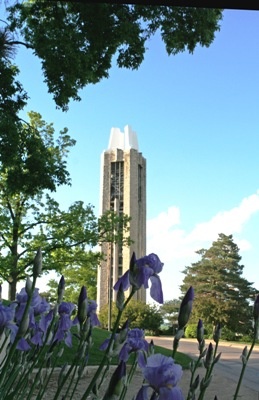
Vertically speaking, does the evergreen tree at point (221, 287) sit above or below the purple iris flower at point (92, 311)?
above

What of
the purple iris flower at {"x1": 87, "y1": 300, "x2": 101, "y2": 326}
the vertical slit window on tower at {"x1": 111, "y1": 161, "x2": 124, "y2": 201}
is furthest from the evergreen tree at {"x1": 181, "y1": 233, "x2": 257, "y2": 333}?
the purple iris flower at {"x1": 87, "y1": 300, "x2": 101, "y2": 326}

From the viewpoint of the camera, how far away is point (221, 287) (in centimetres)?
2864

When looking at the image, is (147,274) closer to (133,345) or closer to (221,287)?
(133,345)

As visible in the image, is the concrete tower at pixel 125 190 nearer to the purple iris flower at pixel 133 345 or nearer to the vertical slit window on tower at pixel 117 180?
the vertical slit window on tower at pixel 117 180

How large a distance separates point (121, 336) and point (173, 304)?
31791mm

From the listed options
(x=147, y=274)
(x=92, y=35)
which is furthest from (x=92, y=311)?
(x=92, y=35)

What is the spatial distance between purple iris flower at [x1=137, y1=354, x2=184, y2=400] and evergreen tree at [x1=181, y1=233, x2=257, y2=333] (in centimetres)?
2614

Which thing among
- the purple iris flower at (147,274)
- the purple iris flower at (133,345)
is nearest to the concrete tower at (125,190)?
the purple iris flower at (133,345)

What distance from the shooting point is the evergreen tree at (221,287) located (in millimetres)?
27109

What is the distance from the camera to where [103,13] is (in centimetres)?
649

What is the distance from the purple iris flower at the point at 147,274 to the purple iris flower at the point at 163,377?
0.15 metres

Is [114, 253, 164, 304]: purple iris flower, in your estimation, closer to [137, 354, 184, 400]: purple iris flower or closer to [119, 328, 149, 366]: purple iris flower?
[137, 354, 184, 400]: purple iris flower

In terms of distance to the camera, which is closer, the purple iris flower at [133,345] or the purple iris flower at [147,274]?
the purple iris flower at [147,274]

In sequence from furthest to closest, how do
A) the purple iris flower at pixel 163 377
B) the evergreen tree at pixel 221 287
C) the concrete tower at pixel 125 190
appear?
the concrete tower at pixel 125 190, the evergreen tree at pixel 221 287, the purple iris flower at pixel 163 377
